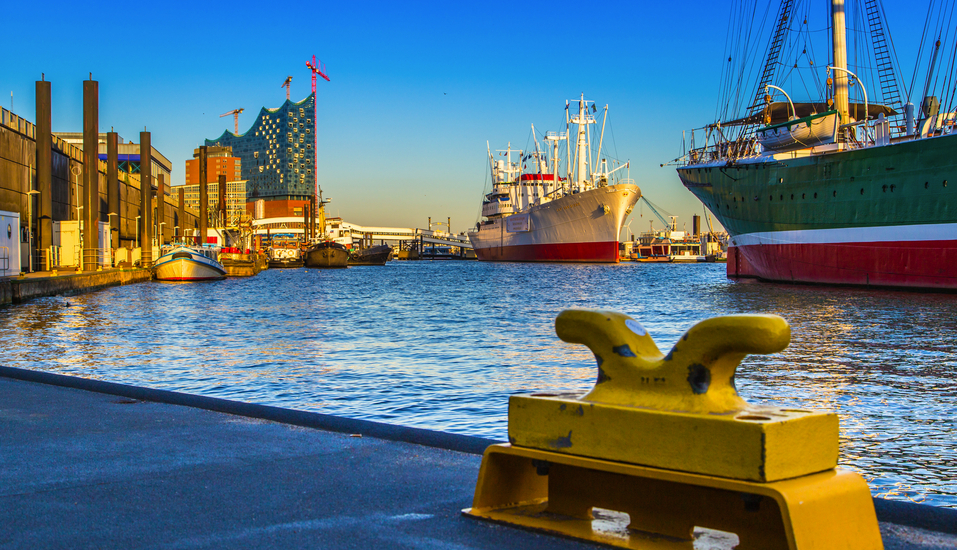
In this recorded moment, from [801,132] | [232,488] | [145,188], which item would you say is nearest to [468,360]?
[232,488]

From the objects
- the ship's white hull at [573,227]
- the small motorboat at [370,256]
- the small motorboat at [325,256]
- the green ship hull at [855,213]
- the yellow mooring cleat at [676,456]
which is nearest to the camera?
the yellow mooring cleat at [676,456]

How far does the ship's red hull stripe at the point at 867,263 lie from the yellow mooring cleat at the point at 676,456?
2840cm

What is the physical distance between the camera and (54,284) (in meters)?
28.2

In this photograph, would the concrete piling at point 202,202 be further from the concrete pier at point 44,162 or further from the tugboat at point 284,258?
the tugboat at point 284,258

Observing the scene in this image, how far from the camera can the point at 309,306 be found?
2931 centimetres

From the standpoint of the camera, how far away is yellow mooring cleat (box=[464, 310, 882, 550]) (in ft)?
8.39

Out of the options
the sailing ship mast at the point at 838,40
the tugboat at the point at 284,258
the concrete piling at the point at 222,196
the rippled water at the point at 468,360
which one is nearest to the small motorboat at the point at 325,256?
the concrete piling at the point at 222,196

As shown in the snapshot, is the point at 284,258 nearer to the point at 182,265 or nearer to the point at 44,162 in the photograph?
the point at 182,265

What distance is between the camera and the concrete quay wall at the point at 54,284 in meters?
24.2

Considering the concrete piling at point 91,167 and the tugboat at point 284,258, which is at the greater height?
the concrete piling at point 91,167

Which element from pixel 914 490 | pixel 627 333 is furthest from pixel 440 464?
pixel 914 490

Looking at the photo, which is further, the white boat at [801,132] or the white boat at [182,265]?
the white boat at [182,265]

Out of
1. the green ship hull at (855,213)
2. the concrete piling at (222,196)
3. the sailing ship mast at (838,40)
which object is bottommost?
the green ship hull at (855,213)

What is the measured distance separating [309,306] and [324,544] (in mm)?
26999
